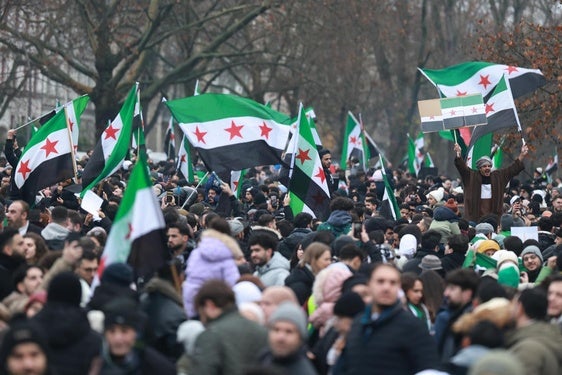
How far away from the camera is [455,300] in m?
9.76

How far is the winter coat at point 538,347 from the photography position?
8.26m

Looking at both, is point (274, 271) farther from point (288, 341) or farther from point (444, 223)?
point (444, 223)

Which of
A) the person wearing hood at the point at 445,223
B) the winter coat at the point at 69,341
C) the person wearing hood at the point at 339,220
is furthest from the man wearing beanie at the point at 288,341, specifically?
the person wearing hood at the point at 445,223

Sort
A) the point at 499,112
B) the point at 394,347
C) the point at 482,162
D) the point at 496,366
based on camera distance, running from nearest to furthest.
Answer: the point at 496,366
the point at 394,347
the point at 482,162
the point at 499,112

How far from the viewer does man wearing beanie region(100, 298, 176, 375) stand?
7.95m

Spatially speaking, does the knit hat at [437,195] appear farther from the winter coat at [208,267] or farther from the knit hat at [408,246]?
the winter coat at [208,267]

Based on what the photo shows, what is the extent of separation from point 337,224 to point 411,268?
1883 millimetres

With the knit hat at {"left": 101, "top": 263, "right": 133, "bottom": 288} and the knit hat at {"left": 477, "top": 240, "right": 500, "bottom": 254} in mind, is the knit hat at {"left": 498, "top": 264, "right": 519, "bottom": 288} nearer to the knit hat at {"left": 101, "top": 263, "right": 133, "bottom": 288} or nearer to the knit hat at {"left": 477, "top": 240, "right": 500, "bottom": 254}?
the knit hat at {"left": 477, "top": 240, "right": 500, "bottom": 254}

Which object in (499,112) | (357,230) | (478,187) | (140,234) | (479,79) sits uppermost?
(479,79)

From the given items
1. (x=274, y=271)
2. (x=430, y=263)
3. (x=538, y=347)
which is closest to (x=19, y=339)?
(x=538, y=347)

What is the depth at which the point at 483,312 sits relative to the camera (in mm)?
8812

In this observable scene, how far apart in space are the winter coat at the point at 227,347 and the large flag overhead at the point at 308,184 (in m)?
8.97

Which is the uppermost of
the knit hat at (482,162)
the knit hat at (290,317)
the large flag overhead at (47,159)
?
the large flag overhead at (47,159)

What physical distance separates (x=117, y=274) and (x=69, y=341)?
118 cm
